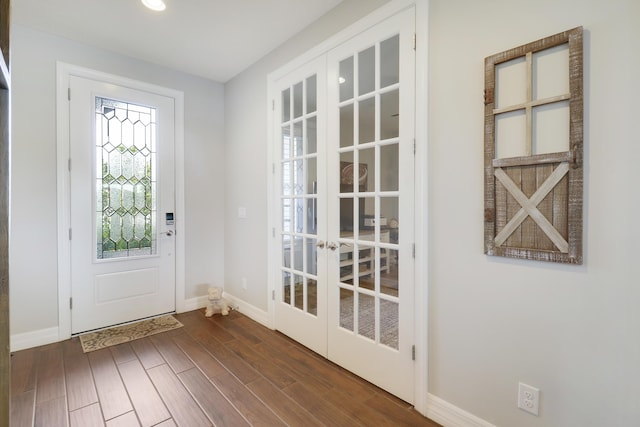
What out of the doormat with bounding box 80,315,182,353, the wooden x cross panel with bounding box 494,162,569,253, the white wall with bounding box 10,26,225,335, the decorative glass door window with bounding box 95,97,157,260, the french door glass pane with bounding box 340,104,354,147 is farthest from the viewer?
the decorative glass door window with bounding box 95,97,157,260

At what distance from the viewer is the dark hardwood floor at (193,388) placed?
172 cm

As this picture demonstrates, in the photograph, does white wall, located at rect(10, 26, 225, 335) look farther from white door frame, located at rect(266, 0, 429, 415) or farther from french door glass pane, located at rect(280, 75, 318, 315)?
white door frame, located at rect(266, 0, 429, 415)

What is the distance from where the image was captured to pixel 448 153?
1.65 m

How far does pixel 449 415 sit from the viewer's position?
164 centimetres

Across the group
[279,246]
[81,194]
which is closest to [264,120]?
[279,246]

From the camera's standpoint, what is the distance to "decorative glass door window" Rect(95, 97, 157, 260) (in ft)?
9.48

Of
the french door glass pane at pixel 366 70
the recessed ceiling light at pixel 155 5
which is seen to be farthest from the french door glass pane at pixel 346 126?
the recessed ceiling light at pixel 155 5

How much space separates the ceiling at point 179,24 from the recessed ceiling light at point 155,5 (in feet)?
0.13

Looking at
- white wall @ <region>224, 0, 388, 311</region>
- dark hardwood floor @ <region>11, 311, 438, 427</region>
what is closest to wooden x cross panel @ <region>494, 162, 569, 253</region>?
dark hardwood floor @ <region>11, 311, 438, 427</region>

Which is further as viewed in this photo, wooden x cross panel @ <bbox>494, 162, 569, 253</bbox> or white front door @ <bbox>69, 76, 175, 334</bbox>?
white front door @ <bbox>69, 76, 175, 334</bbox>

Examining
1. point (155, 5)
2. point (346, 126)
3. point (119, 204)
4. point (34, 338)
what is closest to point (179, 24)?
point (155, 5)

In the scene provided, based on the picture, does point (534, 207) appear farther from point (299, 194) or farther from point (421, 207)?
point (299, 194)

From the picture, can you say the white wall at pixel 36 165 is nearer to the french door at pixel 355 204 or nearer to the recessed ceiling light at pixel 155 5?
the recessed ceiling light at pixel 155 5

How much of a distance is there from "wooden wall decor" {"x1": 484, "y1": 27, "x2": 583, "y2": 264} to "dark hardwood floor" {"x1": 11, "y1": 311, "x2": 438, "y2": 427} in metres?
1.18
